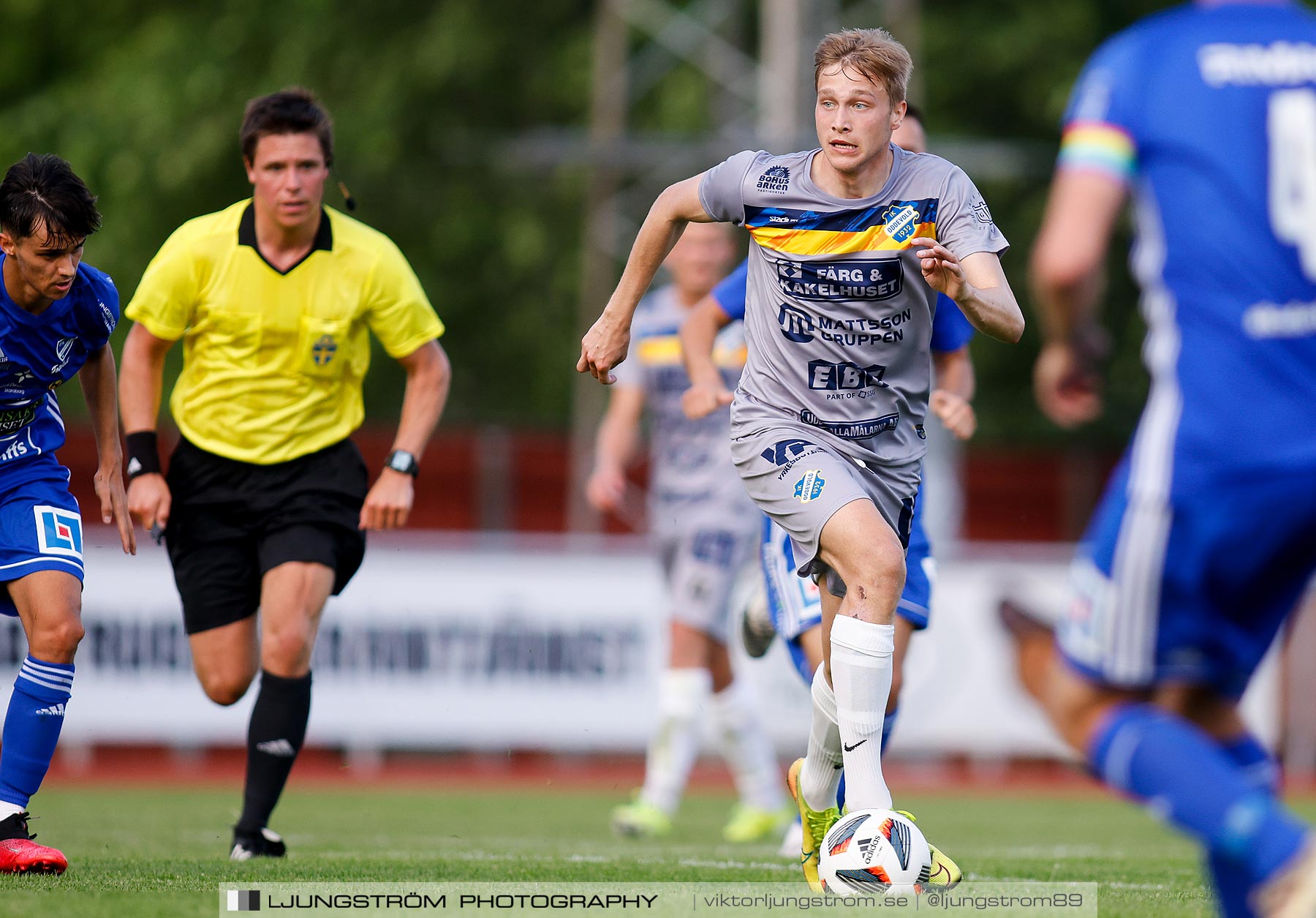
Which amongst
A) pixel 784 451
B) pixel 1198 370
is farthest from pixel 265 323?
pixel 1198 370

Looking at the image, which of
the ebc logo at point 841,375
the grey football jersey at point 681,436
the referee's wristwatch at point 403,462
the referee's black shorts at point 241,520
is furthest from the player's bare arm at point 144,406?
the grey football jersey at point 681,436

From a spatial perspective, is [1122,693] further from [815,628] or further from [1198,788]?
[815,628]

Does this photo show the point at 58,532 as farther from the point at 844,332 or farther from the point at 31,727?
the point at 844,332

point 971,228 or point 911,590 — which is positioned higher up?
point 971,228

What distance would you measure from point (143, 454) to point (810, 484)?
2.73 m

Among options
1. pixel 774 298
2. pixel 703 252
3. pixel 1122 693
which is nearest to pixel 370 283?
pixel 774 298

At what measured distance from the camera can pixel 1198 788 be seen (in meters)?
3.21

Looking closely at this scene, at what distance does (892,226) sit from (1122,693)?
2125 mm

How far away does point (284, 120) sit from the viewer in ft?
20.8

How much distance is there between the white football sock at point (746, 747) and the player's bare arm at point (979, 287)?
4.72 m

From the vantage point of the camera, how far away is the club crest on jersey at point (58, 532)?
564cm

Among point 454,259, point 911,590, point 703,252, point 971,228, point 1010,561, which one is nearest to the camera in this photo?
point 971,228

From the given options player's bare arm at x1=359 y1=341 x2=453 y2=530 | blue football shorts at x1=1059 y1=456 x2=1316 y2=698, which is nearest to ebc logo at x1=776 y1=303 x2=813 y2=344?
player's bare arm at x1=359 y1=341 x2=453 y2=530

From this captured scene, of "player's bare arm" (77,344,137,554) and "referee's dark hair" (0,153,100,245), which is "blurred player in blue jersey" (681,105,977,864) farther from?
"referee's dark hair" (0,153,100,245)
